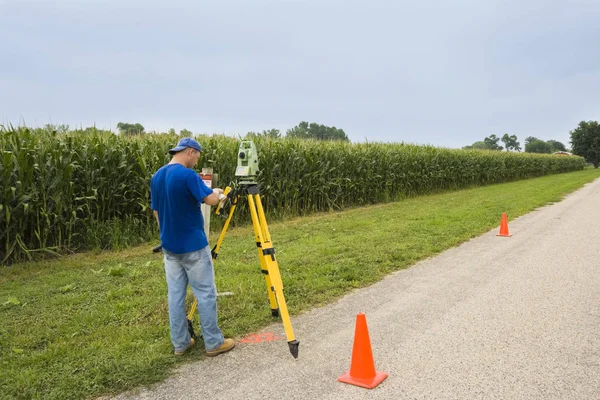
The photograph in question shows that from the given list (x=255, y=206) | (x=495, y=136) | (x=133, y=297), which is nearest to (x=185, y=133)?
(x=133, y=297)

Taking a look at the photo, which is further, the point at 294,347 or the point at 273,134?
the point at 273,134

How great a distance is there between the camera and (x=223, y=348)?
12.8 ft

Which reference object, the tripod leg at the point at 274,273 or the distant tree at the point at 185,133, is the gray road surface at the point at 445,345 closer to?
the tripod leg at the point at 274,273

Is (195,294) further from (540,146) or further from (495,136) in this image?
(540,146)

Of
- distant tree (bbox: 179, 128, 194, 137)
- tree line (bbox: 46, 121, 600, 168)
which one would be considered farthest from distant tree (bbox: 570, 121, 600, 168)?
distant tree (bbox: 179, 128, 194, 137)

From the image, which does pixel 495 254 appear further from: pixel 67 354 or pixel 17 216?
pixel 17 216

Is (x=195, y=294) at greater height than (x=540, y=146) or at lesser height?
lesser

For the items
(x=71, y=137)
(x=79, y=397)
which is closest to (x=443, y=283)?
(x=79, y=397)

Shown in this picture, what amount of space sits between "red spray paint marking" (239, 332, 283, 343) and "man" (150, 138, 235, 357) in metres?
0.22

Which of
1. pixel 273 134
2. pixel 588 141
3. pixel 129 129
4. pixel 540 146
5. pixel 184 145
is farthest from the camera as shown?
pixel 540 146

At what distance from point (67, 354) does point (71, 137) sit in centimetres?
626

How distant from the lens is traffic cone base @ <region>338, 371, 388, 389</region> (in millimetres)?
3268

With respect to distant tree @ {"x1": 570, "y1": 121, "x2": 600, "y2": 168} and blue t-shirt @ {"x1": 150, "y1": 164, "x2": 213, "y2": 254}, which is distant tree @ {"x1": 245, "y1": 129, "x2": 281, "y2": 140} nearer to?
blue t-shirt @ {"x1": 150, "y1": 164, "x2": 213, "y2": 254}

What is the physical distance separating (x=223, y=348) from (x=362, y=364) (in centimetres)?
130
